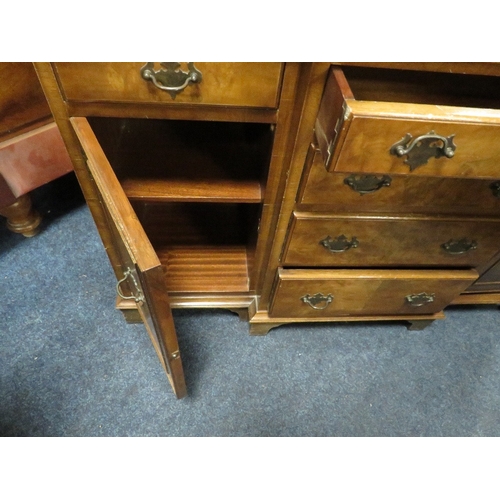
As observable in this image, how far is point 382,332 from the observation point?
105cm

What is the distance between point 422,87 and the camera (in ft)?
1.87

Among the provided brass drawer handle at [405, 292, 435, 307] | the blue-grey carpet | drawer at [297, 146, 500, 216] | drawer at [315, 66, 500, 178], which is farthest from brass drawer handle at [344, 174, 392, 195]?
the blue-grey carpet

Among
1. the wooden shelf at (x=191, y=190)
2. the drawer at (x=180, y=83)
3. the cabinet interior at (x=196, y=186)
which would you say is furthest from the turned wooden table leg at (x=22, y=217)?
the drawer at (x=180, y=83)

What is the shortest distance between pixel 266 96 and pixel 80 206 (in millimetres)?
917

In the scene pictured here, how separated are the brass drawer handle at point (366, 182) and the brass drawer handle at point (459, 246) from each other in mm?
244

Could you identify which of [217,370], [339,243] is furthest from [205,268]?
[339,243]

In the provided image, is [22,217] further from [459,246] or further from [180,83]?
[459,246]

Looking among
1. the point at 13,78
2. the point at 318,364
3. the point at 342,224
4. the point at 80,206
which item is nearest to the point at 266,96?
the point at 342,224

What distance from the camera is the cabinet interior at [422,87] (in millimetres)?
545

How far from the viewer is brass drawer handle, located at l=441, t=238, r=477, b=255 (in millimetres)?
743

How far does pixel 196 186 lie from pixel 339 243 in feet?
0.97

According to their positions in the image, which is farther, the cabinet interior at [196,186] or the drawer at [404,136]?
the cabinet interior at [196,186]

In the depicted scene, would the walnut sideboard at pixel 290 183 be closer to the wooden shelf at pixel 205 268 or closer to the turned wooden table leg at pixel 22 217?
the wooden shelf at pixel 205 268

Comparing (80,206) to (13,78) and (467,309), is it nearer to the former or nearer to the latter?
(13,78)
